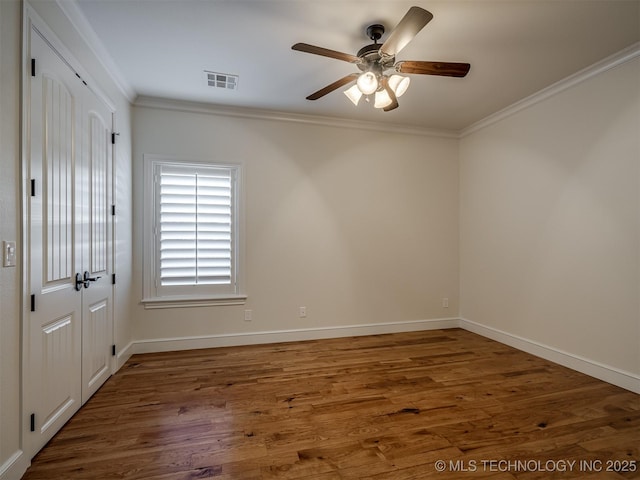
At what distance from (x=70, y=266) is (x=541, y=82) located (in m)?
4.49

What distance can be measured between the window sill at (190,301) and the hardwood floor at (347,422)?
0.57m

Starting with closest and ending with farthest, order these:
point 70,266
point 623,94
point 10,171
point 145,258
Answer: point 10,171
point 70,266
point 623,94
point 145,258

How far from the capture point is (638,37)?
2.31m

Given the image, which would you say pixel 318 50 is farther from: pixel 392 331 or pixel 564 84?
pixel 392 331

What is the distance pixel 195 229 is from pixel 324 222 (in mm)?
1567

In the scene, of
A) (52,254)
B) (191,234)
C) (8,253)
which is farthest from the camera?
(191,234)

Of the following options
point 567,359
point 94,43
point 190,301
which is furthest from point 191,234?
point 567,359

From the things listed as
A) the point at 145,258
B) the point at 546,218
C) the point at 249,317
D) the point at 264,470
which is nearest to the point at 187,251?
the point at 145,258

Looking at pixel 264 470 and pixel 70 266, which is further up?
pixel 70 266

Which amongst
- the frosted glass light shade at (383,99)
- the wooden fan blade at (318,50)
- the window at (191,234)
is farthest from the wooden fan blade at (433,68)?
the window at (191,234)

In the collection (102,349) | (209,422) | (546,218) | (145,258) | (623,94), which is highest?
(623,94)

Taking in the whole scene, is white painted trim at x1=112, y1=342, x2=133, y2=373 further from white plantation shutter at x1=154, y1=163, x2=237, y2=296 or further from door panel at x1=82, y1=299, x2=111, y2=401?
white plantation shutter at x1=154, y1=163, x2=237, y2=296

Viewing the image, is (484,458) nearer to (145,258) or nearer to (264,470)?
(264,470)

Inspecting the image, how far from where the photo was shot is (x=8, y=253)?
147 cm
